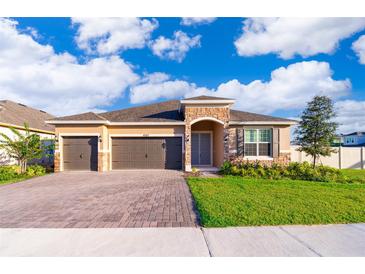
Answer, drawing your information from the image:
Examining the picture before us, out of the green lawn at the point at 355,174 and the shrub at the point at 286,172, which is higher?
the shrub at the point at 286,172

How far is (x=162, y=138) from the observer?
1316 centimetres

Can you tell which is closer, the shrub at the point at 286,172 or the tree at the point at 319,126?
the shrub at the point at 286,172

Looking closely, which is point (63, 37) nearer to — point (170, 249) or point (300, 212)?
point (170, 249)

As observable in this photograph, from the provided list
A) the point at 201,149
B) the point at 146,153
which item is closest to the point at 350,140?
the point at 201,149

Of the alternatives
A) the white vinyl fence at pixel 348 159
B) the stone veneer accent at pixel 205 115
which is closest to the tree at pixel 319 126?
the white vinyl fence at pixel 348 159

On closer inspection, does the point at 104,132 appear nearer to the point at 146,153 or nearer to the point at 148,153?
the point at 146,153

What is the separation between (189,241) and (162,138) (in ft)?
32.2

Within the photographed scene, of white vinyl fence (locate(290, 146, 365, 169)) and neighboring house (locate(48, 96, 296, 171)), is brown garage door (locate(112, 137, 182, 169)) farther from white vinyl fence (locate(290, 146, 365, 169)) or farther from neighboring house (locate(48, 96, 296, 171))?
white vinyl fence (locate(290, 146, 365, 169))

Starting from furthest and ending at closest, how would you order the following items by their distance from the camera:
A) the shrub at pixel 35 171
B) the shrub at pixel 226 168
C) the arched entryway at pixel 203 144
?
the arched entryway at pixel 203 144, the shrub at pixel 226 168, the shrub at pixel 35 171

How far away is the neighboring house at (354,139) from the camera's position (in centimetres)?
3971

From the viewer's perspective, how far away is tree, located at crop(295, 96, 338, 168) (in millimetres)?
12078

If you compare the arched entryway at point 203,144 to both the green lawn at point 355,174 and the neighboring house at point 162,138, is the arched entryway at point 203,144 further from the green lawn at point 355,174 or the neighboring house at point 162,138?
the green lawn at point 355,174

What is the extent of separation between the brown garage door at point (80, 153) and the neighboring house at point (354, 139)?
4902 cm

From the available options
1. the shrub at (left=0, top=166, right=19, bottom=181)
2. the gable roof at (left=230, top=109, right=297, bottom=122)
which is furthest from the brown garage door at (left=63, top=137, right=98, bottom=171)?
the gable roof at (left=230, top=109, right=297, bottom=122)
